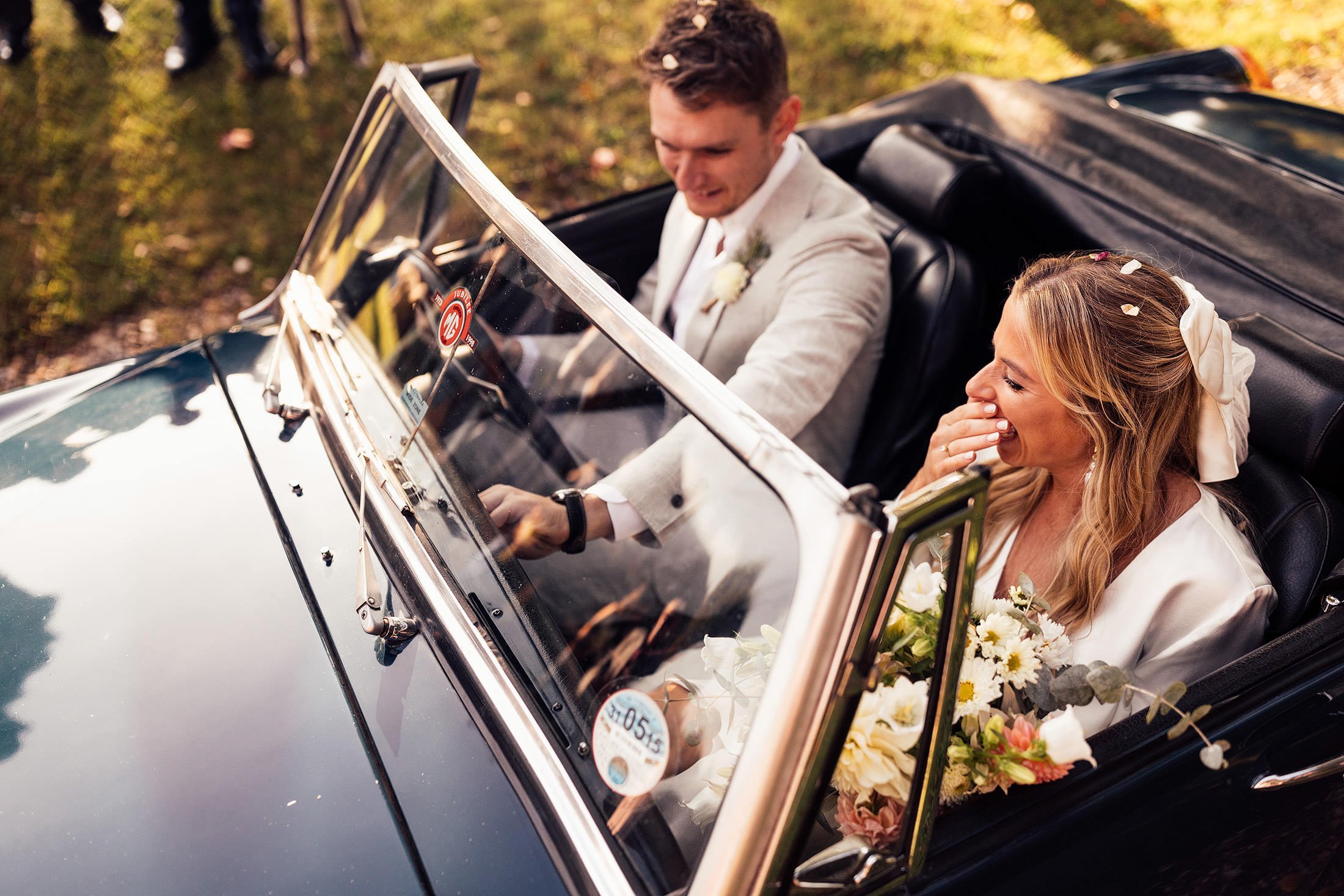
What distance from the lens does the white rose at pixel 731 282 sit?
231 centimetres

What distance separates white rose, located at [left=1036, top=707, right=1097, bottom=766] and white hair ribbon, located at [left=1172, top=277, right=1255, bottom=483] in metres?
0.63

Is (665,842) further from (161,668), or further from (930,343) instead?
(930,343)

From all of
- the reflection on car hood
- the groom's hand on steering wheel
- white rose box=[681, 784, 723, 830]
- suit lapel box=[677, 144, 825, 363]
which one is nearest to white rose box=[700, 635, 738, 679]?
white rose box=[681, 784, 723, 830]

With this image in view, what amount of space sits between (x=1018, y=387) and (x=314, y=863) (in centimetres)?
128

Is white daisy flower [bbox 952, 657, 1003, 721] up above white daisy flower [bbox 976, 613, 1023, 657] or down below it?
below

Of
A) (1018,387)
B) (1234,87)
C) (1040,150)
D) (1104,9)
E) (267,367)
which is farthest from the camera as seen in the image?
(1104,9)

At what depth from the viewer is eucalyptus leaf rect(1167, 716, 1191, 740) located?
139 cm

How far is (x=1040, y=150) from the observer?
8.44 ft

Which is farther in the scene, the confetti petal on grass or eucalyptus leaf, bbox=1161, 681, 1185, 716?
the confetti petal on grass

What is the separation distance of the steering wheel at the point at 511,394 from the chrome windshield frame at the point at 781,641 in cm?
18

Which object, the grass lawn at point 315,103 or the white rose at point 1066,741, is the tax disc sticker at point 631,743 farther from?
the grass lawn at point 315,103

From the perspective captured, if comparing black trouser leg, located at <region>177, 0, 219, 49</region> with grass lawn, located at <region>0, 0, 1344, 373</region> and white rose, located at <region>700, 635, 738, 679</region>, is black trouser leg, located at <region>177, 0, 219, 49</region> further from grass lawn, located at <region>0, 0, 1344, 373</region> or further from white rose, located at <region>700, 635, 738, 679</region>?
white rose, located at <region>700, 635, 738, 679</region>

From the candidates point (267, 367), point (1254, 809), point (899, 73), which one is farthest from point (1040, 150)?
point (899, 73)

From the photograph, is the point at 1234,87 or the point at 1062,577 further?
the point at 1234,87
